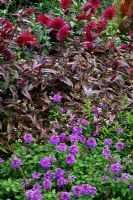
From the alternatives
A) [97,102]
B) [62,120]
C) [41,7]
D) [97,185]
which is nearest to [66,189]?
[97,185]

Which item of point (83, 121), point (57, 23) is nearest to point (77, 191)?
point (83, 121)

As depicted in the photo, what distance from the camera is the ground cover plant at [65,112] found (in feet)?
9.64

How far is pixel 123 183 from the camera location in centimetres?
291

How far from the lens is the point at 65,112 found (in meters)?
3.72

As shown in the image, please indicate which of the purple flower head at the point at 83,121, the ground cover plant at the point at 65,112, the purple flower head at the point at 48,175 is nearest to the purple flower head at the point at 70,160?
the ground cover plant at the point at 65,112

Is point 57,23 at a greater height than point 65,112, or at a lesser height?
greater

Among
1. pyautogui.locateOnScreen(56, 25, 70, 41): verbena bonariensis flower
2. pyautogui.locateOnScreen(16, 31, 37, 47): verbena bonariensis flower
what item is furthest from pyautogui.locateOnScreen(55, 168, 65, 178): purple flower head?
pyautogui.locateOnScreen(56, 25, 70, 41): verbena bonariensis flower

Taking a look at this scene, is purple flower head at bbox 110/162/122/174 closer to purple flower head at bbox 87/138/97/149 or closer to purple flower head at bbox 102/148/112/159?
purple flower head at bbox 102/148/112/159

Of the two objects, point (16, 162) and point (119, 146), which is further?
point (119, 146)

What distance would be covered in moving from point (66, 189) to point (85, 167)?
191 millimetres

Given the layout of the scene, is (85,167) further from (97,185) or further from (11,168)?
(11,168)

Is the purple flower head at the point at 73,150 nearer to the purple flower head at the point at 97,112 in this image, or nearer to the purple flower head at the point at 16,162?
the purple flower head at the point at 16,162

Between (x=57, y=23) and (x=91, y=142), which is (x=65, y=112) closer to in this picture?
(x=91, y=142)

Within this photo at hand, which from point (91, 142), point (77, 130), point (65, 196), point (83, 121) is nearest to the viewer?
point (65, 196)
